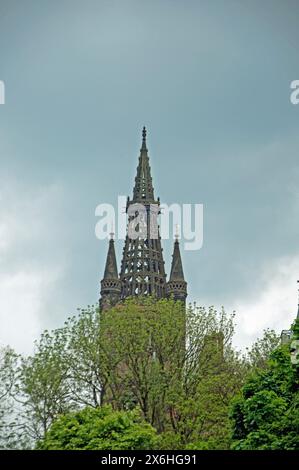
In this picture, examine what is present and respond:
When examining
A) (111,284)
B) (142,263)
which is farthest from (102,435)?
(142,263)

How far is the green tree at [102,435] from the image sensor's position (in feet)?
120

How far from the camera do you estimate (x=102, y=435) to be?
3725cm

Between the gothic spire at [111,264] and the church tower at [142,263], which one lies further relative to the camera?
the gothic spire at [111,264]

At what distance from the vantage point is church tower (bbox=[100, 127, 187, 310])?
100 meters

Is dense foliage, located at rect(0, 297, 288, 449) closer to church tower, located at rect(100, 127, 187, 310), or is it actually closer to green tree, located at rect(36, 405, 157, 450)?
green tree, located at rect(36, 405, 157, 450)

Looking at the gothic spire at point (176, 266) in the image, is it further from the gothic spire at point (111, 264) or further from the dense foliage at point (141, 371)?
the dense foliage at point (141, 371)

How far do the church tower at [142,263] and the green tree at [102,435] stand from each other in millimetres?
59820

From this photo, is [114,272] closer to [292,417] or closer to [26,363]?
[26,363]

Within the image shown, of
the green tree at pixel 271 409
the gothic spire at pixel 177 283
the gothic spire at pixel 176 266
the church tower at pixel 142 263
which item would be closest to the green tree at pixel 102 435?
the green tree at pixel 271 409

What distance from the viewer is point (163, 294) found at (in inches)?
4023

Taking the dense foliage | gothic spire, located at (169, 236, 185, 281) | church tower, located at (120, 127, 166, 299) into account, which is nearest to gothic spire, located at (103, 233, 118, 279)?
church tower, located at (120, 127, 166, 299)
